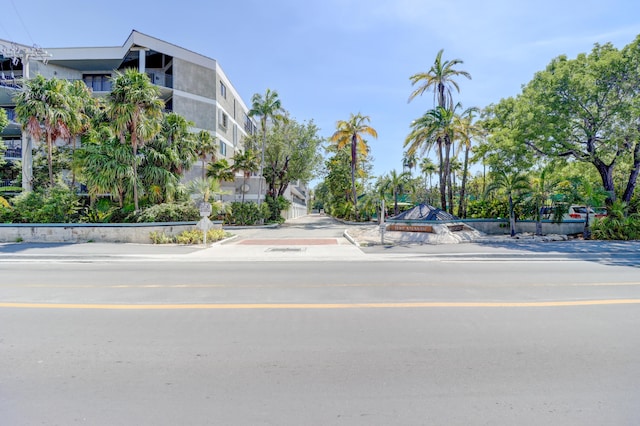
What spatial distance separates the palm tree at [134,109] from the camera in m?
17.1

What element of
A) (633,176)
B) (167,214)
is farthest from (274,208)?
(633,176)

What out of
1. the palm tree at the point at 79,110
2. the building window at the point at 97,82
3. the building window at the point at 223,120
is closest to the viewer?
the palm tree at the point at 79,110

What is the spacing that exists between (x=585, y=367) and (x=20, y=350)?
7068mm

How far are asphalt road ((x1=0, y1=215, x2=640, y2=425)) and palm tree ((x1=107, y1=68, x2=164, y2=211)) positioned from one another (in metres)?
11.2

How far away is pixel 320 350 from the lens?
4.04 meters

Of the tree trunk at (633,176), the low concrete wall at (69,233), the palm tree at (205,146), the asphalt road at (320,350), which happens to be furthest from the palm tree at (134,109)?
the tree trunk at (633,176)

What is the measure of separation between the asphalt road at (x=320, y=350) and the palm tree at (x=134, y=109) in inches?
441

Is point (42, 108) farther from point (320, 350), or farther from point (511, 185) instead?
point (511, 185)

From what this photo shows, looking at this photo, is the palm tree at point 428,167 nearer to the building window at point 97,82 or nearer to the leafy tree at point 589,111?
the leafy tree at point 589,111

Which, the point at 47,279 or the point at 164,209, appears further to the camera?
the point at 164,209

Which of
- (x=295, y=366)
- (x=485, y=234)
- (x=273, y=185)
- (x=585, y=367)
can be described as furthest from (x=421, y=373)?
(x=273, y=185)

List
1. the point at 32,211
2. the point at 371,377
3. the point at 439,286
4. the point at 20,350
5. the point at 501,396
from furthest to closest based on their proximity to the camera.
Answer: the point at 32,211 → the point at 439,286 → the point at 20,350 → the point at 371,377 → the point at 501,396

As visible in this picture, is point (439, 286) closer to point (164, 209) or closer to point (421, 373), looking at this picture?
point (421, 373)

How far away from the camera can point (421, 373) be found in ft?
11.4
